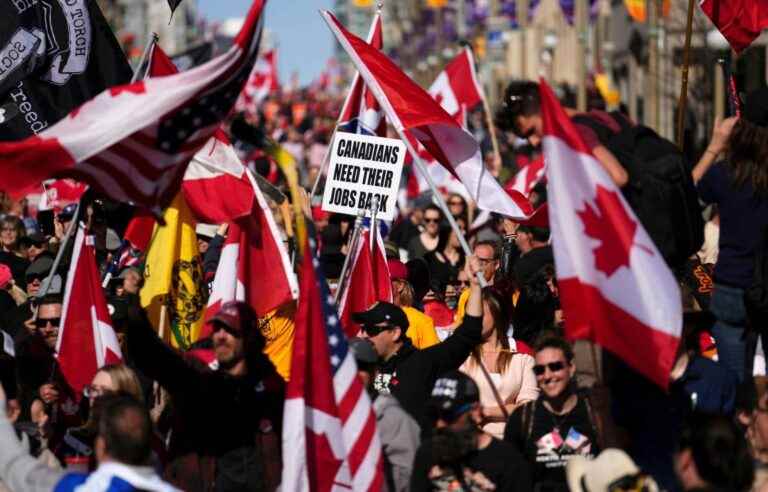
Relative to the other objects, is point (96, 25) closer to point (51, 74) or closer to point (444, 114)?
point (51, 74)

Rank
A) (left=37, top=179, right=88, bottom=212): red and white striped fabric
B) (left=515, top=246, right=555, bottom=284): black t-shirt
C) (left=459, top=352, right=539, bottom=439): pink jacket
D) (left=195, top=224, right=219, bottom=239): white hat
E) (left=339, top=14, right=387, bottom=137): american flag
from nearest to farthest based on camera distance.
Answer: (left=459, top=352, right=539, bottom=439): pink jacket → (left=515, top=246, right=555, bottom=284): black t-shirt → (left=339, top=14, right=387, bottom=137): american flag → (left=37, top=179, right=88, bottom=212): red and white striped fabric → (left=195, top=224, right=219, bottom=239): white hat

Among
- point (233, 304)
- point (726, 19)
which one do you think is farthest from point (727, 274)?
point (726, 19)

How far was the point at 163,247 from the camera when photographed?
10.9 m

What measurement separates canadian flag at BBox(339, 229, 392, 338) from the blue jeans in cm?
329

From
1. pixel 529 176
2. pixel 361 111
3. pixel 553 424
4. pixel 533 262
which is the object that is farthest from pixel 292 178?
pixel 529 176

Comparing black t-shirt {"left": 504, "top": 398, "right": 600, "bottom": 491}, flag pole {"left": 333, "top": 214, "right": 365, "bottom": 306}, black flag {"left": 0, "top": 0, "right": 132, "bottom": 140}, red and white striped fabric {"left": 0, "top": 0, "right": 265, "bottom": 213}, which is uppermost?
red and white striped fabric {"left": 0, "top": 0, "right": 265, "bottom": 213}

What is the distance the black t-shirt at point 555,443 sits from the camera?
28.1ft

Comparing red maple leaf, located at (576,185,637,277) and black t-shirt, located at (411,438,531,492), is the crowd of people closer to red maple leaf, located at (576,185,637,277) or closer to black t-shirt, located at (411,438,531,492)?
black t-shirt, located at (411,438,531,492)

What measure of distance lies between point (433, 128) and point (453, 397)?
305 centimetres

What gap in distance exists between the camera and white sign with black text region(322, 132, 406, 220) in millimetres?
12602

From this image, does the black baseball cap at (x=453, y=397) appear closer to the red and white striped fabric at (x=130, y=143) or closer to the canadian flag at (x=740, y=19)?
the red and white striped fabric at (x=130, y=143)

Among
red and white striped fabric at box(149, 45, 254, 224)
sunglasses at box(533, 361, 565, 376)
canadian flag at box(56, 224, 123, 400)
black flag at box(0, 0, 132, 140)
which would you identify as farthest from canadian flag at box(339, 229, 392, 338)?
sunglasses at box(533, 361, 565, 376)

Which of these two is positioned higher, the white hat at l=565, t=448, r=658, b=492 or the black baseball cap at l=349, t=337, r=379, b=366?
the white hat at l=565, t=448, r=658, b=492

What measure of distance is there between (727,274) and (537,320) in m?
2.80
